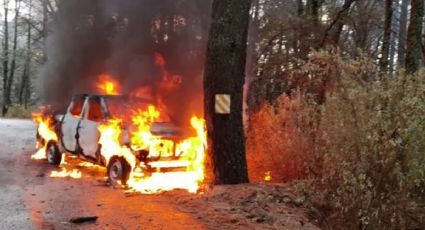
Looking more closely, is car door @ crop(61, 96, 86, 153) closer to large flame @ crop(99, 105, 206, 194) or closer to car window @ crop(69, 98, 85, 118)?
car window @ crop(69, 98, 85, 118)

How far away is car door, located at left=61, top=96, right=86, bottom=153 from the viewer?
11.8 meters

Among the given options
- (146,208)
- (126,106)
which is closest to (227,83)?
(146,208)

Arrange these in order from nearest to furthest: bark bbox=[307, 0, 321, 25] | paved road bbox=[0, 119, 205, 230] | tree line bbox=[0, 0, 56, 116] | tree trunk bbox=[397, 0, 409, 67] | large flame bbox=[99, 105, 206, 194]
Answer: paved road bbox=[0, 119, 205, 230], large flame bbox=[99, 105, 206, 194], bark bbox=[307, 0, 321, 25], tree trunk bbox=[397, 0, 409, 67], tree line bbox=[0, 0, 56, 116]

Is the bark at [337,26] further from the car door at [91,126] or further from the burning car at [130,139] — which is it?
the car door at [91,126]

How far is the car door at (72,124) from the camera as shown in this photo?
11.8m

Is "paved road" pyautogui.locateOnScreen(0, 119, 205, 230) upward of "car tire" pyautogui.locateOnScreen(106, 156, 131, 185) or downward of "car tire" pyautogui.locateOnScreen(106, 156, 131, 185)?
downward

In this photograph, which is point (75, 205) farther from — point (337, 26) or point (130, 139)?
point (337, 26)

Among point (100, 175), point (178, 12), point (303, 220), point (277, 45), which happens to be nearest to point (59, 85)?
point (178, 12)

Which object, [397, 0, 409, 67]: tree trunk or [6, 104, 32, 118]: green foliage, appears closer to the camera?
[397, 0, 409, 67]: tree trunk

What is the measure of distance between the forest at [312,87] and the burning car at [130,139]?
1406 millimetres

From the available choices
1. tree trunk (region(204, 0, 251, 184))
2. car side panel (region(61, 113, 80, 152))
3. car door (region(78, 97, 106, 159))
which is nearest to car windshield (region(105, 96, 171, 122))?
car door (region(78, 97, 106, 159))

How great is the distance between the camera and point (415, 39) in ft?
40.9

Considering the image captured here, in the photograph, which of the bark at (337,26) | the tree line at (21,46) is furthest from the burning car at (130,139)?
the tree line at (21,46)

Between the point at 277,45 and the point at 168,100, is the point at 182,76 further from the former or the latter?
the point at 277,45
